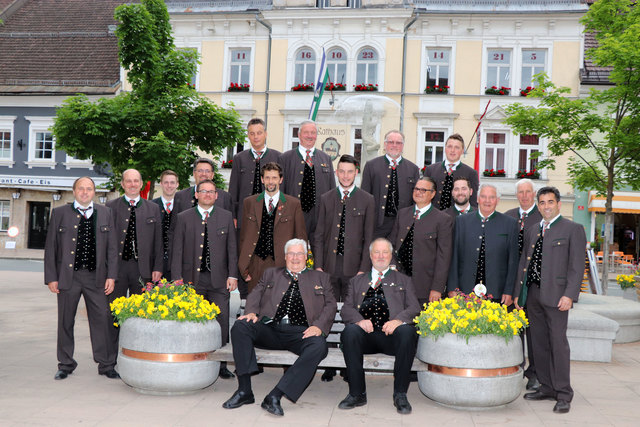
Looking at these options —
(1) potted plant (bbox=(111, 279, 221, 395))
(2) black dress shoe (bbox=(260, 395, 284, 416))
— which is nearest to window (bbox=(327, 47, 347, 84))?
(1) potted plant (bbox=(111, 279, 221, 395))

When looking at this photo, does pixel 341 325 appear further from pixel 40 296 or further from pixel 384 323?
pixel 40 296

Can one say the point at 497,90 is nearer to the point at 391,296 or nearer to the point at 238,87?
the point at 238,87

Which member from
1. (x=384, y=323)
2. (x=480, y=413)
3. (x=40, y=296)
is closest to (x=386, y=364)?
(x=384, y=323)

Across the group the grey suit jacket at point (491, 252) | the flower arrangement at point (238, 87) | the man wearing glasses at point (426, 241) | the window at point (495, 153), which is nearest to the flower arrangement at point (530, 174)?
the window at point (495, 153)

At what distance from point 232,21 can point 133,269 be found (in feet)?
71.3

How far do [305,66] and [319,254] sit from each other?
67.8ft

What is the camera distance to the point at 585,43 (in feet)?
84.8

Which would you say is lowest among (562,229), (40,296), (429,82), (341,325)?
(40,296)

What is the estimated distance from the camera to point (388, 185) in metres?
7.76

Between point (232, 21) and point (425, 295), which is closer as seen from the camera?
point (425, 295)

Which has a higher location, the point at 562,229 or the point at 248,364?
the point at 562,229

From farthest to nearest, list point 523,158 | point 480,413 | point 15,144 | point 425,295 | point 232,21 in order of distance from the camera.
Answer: point 15,144, point 232,21, point 523,158, point 425,295, point 480,413

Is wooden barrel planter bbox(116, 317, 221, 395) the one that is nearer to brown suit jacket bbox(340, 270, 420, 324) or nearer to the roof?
brown suit jacket bbox(340, 270, 420, 324)

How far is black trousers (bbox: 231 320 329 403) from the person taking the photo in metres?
5.95
